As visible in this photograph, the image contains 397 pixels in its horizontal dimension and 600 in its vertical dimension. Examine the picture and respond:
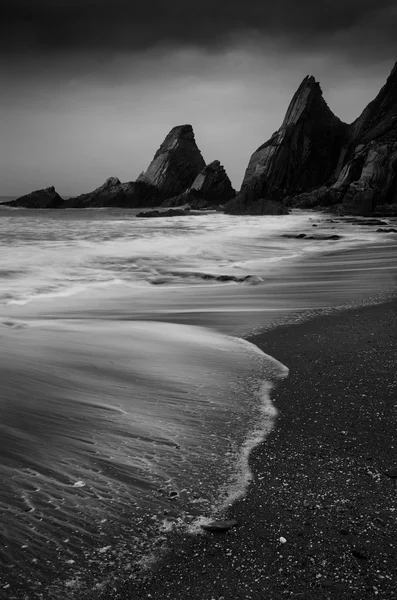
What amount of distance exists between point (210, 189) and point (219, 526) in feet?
211

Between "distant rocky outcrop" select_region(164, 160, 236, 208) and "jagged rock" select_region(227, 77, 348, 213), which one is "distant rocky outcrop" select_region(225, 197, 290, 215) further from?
"distant rocky outcrop" select_region(164, 160, 236, 208)

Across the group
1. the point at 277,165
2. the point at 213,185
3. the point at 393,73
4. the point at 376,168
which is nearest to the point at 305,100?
the point at 393,73

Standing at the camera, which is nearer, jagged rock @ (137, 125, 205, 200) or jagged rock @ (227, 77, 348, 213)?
jagged rock @ (227, 77, 348, 213)

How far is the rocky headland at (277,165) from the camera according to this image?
200 feet

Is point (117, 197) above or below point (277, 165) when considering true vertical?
below

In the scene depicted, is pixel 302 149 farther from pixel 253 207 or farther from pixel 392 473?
pixel 392 473

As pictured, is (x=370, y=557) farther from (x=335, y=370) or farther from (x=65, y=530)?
(x=335, y=370)

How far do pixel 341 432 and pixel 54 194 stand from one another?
68798 mm

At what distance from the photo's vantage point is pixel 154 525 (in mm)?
2158

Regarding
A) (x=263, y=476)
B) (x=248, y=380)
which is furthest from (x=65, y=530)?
(x=248, y=380)

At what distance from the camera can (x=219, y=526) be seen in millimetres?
2131

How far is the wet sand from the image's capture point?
5.97 feet

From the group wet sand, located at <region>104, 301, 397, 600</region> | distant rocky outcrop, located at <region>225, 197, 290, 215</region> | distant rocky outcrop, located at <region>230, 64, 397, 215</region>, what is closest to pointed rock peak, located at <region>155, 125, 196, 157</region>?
distant rocky outcrop, located at <region>230, 64, 397, 215</region>

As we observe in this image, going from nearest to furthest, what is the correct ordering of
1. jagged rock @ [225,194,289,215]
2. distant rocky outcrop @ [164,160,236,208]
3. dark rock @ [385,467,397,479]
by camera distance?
dark rock @ [385,467,397,479] < jagged rock @ [225,194,289,215] < distant rocky outcrop @ [164,160,236,208]
